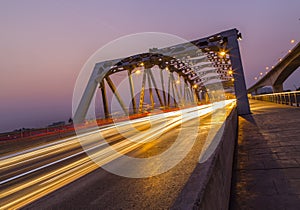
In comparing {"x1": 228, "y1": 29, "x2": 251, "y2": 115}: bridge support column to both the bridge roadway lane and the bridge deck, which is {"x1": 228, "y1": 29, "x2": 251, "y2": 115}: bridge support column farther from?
the bridge roadway lane

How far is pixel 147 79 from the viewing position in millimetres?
33438

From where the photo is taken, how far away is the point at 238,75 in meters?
17.4

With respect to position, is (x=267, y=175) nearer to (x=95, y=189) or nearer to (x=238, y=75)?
(x=95, y=189)

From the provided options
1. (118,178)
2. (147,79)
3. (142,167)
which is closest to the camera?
(118,178)

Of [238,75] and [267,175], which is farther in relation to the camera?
[238,75]

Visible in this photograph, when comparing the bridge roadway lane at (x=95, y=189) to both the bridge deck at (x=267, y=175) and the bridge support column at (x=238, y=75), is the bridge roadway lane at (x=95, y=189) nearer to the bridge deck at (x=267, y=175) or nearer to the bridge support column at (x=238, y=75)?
the bridge deck at (x=267, y=175)

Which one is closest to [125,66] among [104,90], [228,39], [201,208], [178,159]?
[104,90]

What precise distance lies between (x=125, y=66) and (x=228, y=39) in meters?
12.1

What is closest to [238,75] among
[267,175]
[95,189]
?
[267,175]

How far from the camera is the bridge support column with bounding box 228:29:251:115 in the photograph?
664 inches

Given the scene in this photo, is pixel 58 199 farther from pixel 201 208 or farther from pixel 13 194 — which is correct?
pixel 201 208

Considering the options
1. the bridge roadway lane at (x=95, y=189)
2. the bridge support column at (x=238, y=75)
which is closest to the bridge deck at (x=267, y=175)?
the bridge roadway lane at (x=95, y=189)

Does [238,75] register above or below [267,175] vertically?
above

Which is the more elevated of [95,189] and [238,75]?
[238,75]
